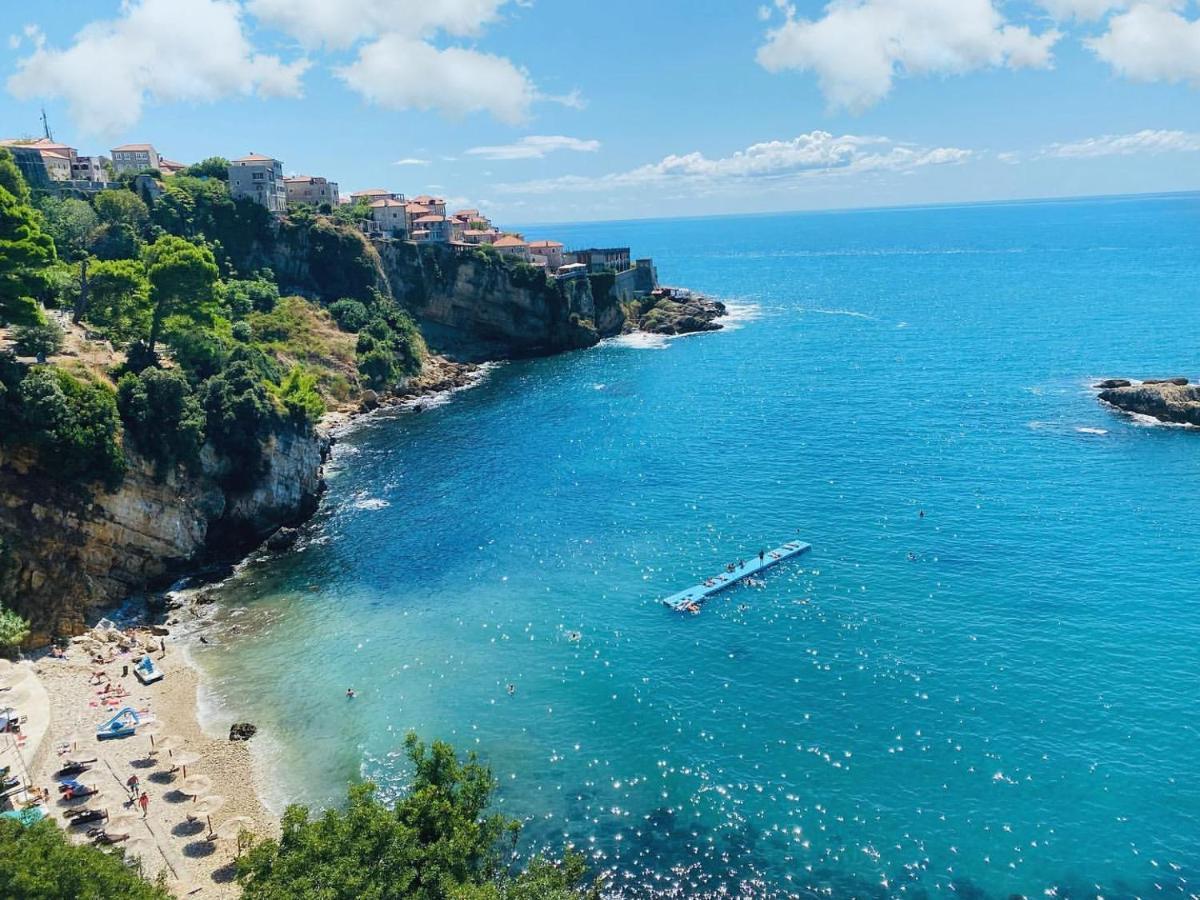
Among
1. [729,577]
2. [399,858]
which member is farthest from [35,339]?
[729,577]

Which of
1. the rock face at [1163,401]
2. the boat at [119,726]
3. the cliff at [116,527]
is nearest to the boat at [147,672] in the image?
the boat at [119,726]

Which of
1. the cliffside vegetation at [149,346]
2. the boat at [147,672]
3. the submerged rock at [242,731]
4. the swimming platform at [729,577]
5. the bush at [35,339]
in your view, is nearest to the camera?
the submerged rock at [242,731]

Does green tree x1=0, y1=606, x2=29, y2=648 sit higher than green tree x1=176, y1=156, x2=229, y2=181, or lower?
lower

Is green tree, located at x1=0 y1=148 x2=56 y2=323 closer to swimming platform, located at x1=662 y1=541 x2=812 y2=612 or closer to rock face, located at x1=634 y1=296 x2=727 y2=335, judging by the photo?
swimming platform, located at x1=662 y1=541 x2=812 y2=612

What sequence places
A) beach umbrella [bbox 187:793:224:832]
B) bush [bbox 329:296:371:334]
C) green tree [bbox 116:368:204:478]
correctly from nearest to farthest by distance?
beach umbrella [bbox 187:793:224:832] < green tree [bbox 116:368:204:478] < bush [bbox 329:296:371:334]

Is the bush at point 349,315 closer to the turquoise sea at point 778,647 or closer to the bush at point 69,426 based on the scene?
the turquoise sea at point 778,647

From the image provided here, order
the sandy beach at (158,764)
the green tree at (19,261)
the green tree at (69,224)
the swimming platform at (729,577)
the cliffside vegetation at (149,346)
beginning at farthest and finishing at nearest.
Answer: the green tree at (69,224), the green tree at (19,261), the swimming platform at (729,577), the cliffside vegetation at (149,346), the sandy beach at (158,764)

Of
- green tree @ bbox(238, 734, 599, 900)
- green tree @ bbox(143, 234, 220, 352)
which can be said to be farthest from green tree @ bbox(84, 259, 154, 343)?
green tree @ bbox(238, 734, 599, 900)
